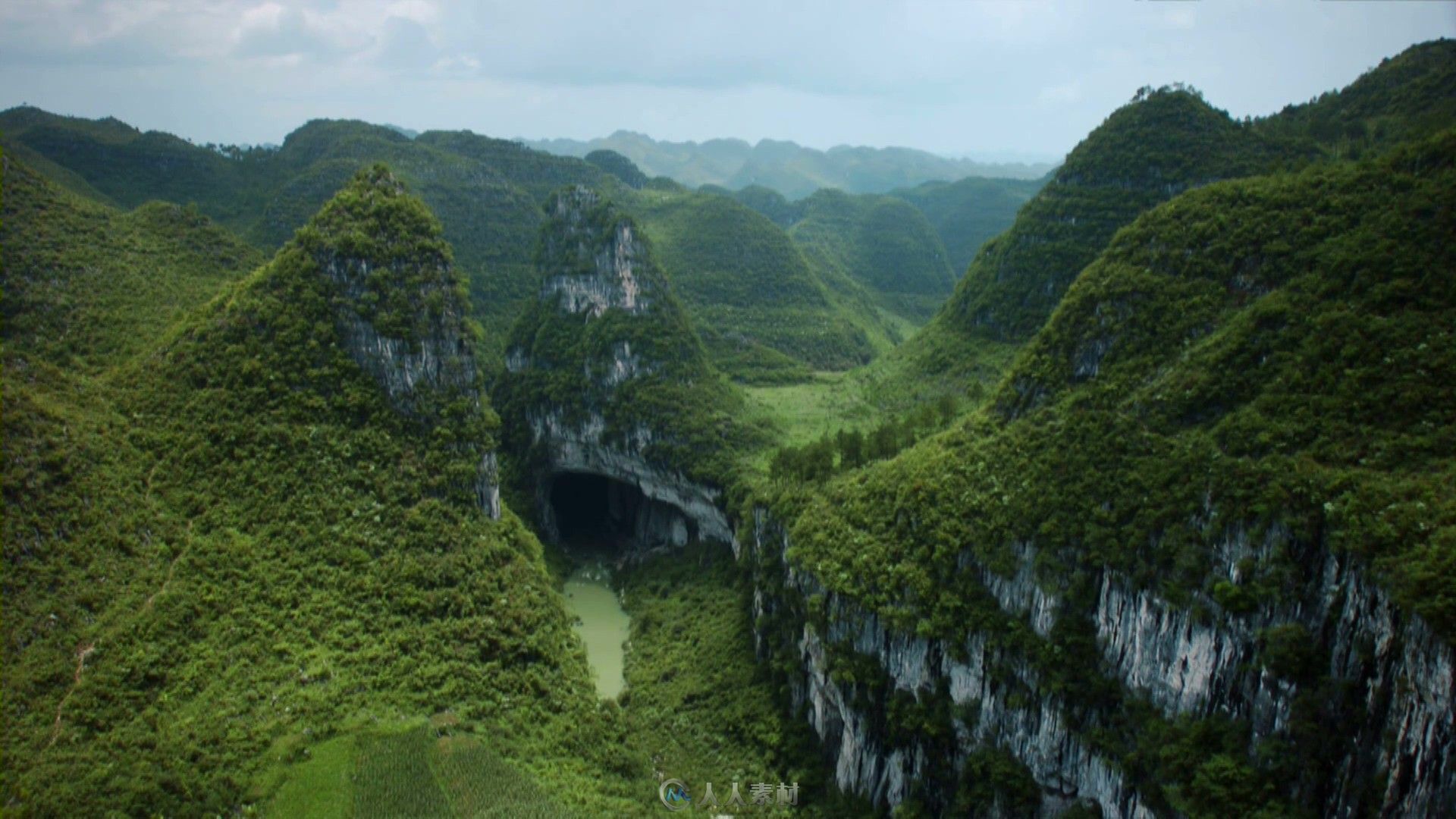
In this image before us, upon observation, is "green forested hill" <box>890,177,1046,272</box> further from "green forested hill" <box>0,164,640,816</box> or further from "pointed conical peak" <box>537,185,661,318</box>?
"green forested hill" <box>0,164,640,816</box>

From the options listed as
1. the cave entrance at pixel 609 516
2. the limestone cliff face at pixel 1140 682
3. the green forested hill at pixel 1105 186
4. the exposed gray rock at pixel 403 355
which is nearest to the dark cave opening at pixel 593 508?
the cave entrance at pixel 609 516

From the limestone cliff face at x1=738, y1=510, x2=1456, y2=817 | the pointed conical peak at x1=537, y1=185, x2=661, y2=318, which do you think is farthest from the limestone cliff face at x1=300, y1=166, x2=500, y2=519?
the limestone cliff face at x1=738, y1=510, x2=1456, y2=817

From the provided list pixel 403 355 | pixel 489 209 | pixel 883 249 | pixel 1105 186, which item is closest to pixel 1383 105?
pixel 1105 186

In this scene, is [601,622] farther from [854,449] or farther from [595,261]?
[595,261]

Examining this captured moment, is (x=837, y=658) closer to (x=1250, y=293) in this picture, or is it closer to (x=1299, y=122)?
(x=1250, y=293)

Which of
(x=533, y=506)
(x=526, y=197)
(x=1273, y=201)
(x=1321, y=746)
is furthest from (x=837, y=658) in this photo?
(x=526, y=197)

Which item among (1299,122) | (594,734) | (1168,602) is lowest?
(594,734)

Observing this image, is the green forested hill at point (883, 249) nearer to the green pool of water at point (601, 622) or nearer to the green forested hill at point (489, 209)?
the green forested hill at point (489, 209)
